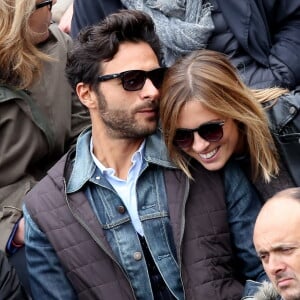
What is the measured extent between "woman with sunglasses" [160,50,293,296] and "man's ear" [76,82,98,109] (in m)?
0.29

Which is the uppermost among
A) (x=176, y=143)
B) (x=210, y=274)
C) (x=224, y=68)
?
(x=224, y=68)

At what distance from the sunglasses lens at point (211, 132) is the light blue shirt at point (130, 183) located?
28 centimetres

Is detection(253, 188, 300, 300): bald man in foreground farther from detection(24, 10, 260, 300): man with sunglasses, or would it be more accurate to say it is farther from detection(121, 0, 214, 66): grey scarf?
detection(121, 0, 214, 66): grey scarf

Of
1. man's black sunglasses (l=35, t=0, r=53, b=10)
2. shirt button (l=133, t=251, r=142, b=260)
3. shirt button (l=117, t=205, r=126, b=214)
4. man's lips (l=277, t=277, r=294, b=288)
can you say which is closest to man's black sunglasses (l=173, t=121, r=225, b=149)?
shirt button (l=117, t=205, r=126, b=214)

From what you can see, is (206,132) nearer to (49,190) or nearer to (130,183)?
(130,183)

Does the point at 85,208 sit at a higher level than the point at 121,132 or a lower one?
lower

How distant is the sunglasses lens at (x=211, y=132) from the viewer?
2889 mm

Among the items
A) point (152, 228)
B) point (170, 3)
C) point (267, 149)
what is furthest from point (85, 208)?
point (170, 3)

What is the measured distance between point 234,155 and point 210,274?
45cm

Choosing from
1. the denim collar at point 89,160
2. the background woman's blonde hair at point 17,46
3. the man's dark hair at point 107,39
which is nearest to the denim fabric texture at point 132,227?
the denim collar at point 89,160

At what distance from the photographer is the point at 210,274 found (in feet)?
9.60

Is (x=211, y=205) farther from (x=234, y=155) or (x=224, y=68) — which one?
(x=224, y=68)

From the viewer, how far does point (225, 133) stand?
2.92 meters

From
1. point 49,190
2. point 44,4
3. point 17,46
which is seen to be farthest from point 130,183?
point 44,4
